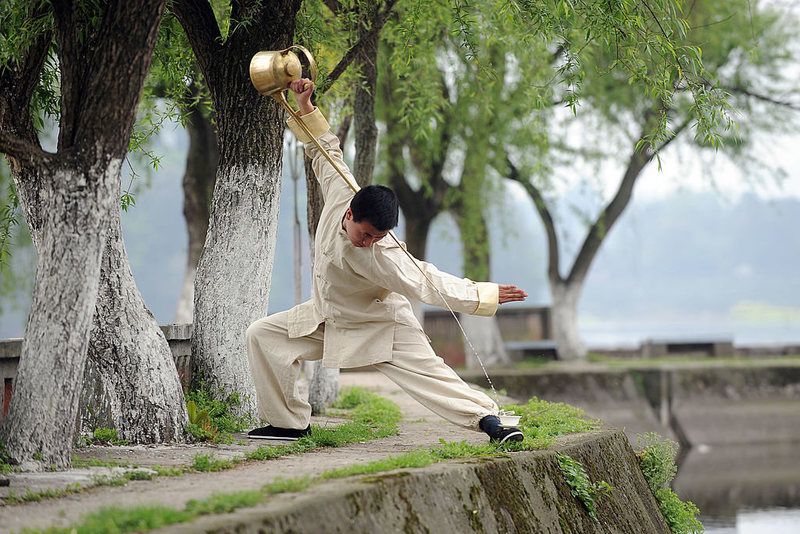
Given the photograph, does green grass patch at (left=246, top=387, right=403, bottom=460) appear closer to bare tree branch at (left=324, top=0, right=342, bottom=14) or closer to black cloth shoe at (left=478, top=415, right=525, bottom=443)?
black cloth shoe at (left=478, top=415, right=525, bottom=443)

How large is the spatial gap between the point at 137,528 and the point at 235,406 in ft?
13.5

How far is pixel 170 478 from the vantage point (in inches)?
240

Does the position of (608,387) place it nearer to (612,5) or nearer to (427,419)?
(427,419)

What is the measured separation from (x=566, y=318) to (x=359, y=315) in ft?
48.6

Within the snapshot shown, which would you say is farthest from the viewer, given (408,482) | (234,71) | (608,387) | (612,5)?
(608,387)

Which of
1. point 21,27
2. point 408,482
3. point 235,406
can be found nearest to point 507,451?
point 408,482

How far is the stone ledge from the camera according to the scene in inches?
193

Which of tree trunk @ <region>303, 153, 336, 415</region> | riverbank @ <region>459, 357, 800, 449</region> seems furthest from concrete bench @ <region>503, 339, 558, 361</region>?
tree trunk @ <region>303, 153, 336, 415</region>

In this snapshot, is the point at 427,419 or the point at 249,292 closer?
the point at 249,292

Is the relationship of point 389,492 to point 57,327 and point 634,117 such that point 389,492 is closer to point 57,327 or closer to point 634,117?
point 57,327

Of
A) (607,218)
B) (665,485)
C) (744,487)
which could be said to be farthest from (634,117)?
(665,485)

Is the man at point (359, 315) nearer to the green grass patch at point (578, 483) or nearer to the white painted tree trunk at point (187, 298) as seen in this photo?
the green grass patch at point (578, 483)

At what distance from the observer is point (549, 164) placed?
20547mm

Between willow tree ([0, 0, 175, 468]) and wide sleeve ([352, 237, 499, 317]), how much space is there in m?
1.57
